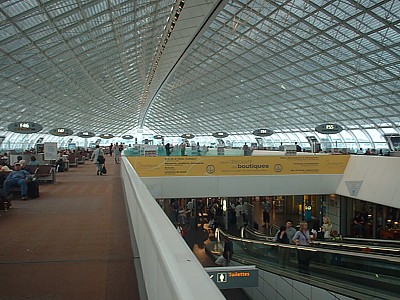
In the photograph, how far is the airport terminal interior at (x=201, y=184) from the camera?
538 cm

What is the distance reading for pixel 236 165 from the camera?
2067 centimetres

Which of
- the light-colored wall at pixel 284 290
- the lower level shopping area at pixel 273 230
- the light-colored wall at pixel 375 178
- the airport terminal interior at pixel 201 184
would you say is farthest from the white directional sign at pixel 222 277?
the light-colored wall at pixel 375 178

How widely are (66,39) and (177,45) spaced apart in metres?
9.35

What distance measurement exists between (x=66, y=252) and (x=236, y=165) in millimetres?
14858

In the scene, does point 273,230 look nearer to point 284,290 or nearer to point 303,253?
point 284,290

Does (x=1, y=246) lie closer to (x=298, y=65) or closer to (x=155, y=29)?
(x=155, y=29)

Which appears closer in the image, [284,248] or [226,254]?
[284,248]

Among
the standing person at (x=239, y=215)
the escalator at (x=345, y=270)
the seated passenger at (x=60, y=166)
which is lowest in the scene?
the standing person at (x=239, y=215)

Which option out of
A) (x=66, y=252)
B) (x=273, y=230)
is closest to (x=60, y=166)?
(x=273, y=230)

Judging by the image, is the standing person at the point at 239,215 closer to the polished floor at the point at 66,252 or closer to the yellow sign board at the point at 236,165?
the yellow sign board at the point at 236,165

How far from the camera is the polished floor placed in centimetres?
467

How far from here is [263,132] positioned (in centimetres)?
4631

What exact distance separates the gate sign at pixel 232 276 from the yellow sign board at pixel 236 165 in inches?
339

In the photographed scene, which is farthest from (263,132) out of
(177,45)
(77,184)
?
(77,184)
